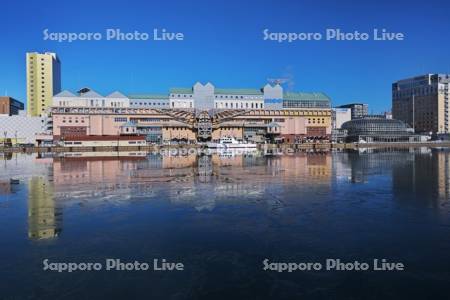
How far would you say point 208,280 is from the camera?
21.9 ft

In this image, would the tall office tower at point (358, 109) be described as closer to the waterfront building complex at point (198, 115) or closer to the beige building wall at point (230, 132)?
the waterfront building complex at point (198, 115)

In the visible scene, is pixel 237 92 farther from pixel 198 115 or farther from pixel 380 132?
pixel 380 132

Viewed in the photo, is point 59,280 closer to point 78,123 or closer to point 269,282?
point 269,282

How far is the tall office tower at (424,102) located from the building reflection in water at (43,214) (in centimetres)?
14542

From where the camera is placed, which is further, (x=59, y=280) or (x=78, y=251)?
(x=78, y=251)

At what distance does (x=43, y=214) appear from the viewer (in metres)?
12.1

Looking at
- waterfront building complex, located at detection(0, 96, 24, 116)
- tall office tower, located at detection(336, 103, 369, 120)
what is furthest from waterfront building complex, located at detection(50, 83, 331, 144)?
tall office tower, located at detection(336, 103, 369, 120)

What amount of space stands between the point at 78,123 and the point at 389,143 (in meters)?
84.0

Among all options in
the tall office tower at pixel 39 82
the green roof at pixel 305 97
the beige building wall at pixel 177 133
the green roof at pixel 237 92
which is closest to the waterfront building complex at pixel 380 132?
the green roof at pixel 305 97

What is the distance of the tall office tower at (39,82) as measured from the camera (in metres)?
130

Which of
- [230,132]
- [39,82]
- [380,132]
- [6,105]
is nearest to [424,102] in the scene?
[380,132]

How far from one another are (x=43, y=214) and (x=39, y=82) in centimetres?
13131

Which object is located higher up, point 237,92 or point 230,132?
point 237,92

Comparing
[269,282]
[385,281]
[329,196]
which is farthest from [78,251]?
[329,196]
